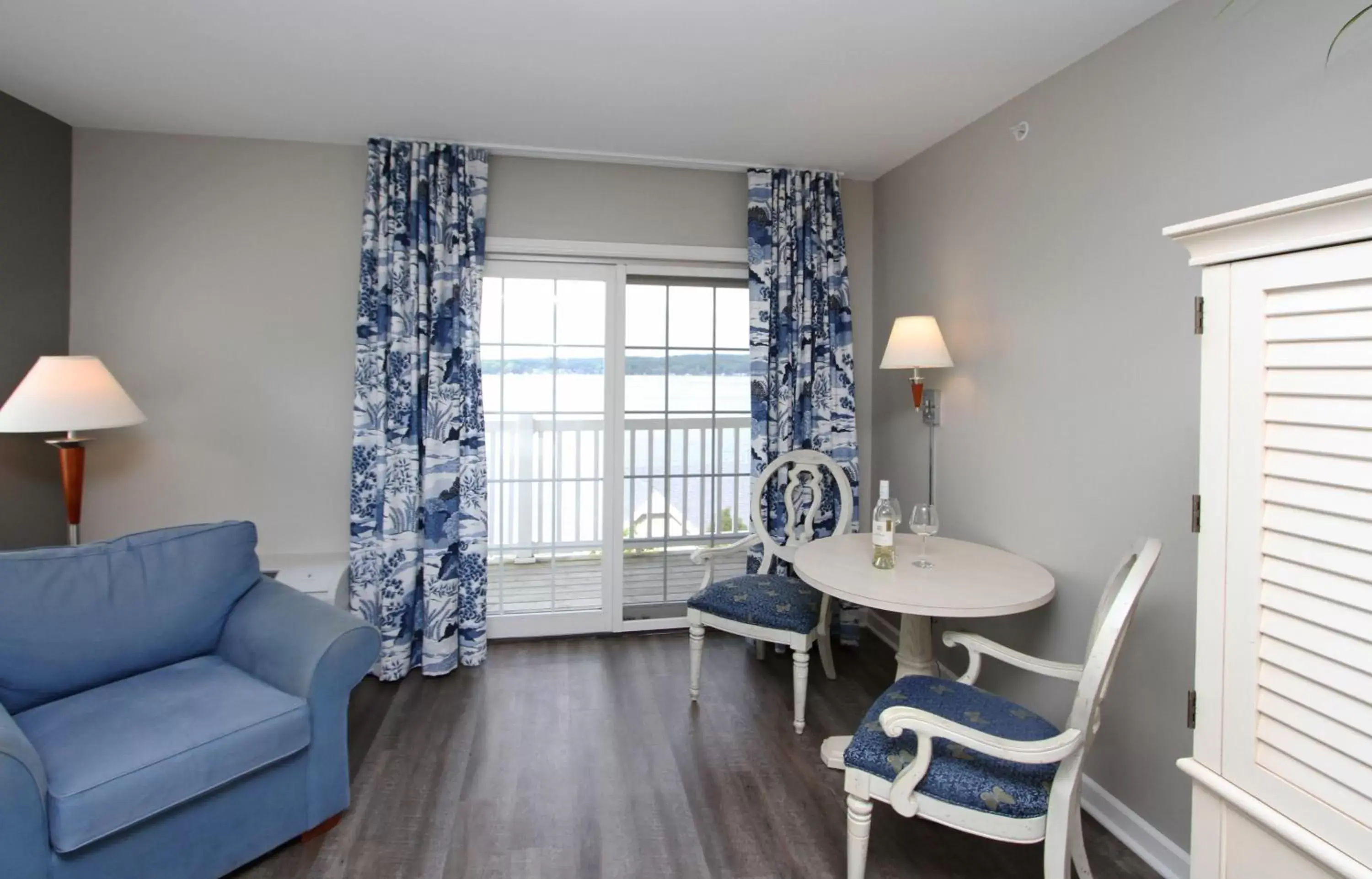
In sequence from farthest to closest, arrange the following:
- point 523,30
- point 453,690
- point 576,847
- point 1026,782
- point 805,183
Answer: point 805,183, point 453,690, point 523,30, point 576,847, point 1026,782

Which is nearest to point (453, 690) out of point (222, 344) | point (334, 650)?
point (334, 650)

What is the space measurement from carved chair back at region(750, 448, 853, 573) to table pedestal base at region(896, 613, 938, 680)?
815 millimetres

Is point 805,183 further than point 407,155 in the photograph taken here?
Yes

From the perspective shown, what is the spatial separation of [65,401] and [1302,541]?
3.69 metres

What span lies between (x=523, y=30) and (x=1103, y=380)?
224 cm

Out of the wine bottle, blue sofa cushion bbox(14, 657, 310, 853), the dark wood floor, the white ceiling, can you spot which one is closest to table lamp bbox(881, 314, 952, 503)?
the wine bottle

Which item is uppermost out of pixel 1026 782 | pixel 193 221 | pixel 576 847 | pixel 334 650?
pixel 193 221

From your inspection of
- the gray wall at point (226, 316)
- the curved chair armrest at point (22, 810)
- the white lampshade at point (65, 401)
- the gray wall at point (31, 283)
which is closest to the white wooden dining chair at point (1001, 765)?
the curved chair armrest at point (22, 810)

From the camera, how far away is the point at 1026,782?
1719 mm

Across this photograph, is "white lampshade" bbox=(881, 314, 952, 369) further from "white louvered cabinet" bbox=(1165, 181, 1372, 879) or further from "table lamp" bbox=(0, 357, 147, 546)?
"table lamp" bbox=(0, 357, 147, 546)

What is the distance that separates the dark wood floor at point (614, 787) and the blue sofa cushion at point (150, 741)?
0.41 meters

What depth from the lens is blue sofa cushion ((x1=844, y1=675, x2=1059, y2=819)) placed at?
1.70 meters

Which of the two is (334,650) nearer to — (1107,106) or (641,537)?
(641,537)

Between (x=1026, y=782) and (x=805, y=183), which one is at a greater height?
(x=805, y=183)
